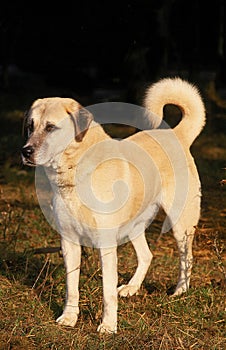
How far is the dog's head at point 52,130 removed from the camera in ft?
13.2

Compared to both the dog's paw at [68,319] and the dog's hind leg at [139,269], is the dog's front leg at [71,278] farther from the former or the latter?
the dog's hind leg at [139,269]

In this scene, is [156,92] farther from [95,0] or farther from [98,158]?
[95,0]

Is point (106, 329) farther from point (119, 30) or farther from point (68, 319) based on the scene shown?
point (119, 30)

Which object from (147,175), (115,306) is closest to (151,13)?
(147,175)

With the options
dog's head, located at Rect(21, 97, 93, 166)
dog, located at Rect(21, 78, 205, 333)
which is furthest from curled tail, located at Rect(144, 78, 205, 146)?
dog's head, located at Rect(21, 97, 93, 166)

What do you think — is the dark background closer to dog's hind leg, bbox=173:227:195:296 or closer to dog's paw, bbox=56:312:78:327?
dog's hind leg, bbox=173:227:195:296

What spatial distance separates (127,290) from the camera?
4875 millimetres

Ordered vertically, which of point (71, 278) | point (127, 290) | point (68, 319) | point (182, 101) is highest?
point (182, 101)

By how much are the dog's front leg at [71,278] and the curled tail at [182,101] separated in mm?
1173

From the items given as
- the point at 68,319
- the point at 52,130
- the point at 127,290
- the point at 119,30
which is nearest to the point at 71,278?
the point at 68,319

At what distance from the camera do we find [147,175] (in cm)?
456

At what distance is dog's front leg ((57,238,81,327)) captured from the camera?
4.32 metres

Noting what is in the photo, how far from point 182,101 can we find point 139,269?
1.23m

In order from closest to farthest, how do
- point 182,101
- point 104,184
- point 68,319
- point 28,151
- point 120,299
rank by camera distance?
point 28,151 < point 104,184 < point 68,319 < point 120,299 < point 182,101
